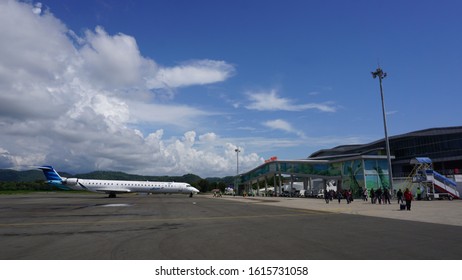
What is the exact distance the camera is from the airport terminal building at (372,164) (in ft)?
180

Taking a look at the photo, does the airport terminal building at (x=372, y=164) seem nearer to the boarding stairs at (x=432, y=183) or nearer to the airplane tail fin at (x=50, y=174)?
the boarding stairs at (x=432, y=183)

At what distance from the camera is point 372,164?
55.0 meters

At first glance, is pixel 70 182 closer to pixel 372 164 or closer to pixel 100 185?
pixel 100 185

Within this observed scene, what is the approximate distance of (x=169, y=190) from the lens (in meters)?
72.2

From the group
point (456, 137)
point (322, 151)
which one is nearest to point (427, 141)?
point (456, 137)

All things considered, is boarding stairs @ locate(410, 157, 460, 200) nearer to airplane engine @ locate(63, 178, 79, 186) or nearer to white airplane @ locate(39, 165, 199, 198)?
white airplane @ locate(39, 165, 199, 198)

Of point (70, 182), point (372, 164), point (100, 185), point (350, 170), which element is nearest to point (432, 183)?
point (372, 164)

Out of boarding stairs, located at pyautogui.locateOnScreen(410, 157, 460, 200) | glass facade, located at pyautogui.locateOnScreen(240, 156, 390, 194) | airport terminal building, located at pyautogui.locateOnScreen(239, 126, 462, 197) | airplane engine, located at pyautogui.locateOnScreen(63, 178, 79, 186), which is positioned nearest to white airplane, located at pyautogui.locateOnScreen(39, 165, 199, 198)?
airplane engine, located at pyautogui.locateOnScreen(63, 178, 79, 186)

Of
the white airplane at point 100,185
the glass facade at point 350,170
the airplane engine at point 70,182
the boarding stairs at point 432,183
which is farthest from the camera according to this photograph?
the white airplane at point 100,185

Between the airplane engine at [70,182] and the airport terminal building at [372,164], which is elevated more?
the airport terminal building at [372,164]

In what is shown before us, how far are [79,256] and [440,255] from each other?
953 centimetres

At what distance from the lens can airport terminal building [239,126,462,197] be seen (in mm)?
54956

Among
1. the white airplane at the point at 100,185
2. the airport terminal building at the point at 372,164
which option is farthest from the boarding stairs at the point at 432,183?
the white airplane at the point at 100,185
